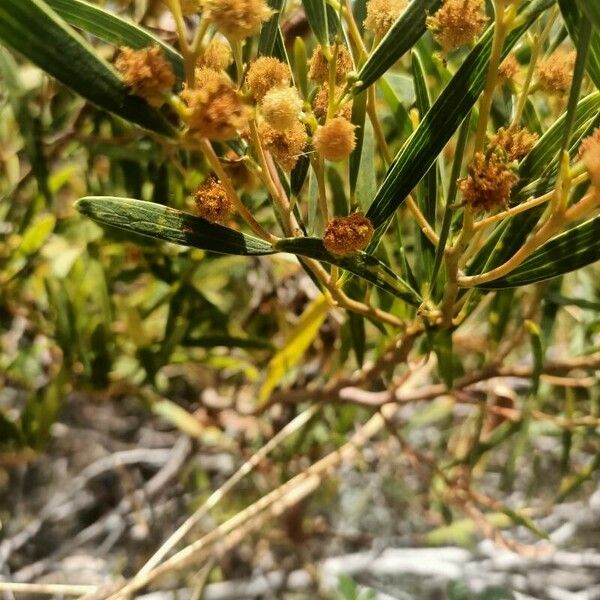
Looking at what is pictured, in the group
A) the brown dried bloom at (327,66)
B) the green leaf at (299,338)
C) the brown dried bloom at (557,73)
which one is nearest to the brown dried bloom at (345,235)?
the brown dried bloom at (327,66)

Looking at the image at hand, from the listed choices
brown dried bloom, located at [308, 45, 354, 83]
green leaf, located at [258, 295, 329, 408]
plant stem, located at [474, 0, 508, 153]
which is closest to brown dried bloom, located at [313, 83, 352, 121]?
brown dried bloom, located at [308, 45, 354, 83]

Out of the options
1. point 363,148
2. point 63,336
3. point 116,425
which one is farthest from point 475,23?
point 116,425

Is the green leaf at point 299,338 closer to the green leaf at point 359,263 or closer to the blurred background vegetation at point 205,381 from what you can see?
the blurred background vegetation at point 205,381

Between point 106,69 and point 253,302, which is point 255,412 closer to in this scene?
point 253,302

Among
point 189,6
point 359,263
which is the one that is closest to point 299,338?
point 359,263

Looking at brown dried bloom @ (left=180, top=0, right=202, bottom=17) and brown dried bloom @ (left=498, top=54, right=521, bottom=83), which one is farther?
brown dried bloom @ (left=498, top=54, right=521, bottom=83)

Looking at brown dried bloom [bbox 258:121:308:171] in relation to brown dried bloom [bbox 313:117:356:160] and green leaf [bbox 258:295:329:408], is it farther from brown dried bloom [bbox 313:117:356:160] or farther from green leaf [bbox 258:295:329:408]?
green leaf [bbox 258:295:329:408]

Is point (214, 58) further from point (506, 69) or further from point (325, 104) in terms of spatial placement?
point (506, 69)
